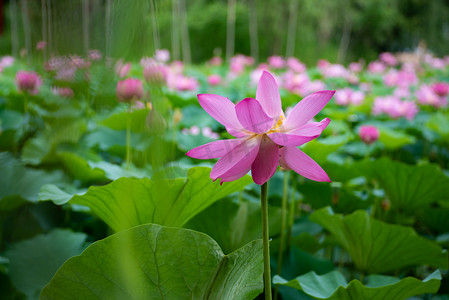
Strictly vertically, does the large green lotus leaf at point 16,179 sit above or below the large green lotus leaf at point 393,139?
above

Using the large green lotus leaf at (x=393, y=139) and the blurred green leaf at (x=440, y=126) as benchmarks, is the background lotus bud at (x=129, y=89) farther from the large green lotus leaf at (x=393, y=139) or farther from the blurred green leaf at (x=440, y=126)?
the blurred green leaf at (x=440, y=126)

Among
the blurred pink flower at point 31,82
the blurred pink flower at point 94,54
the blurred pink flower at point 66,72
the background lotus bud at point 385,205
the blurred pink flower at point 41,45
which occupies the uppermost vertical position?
the blurred pink flower at point 41,45

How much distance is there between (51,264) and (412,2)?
43.2 feet

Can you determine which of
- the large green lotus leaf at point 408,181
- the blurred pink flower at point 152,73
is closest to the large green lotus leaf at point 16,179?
the blurred pink flower at point 152,73

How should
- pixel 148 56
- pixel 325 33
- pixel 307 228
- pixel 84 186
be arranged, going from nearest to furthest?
pixel 148 56 → pixel 84 186 → pixel 307 228 → pixel 325 33

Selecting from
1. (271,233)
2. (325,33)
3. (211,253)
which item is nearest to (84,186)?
(271,233)

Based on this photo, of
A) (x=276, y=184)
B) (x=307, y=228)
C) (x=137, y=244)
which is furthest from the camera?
(x=276, y=184)

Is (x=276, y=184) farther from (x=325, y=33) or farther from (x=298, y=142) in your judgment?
(x=325, y=33)

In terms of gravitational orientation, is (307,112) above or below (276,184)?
above

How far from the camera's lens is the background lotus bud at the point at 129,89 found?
0.19 m

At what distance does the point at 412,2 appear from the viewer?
11539 millimetres

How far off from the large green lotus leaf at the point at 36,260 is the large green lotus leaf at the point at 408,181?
2.46 feet

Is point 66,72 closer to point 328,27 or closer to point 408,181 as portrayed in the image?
point 408,181

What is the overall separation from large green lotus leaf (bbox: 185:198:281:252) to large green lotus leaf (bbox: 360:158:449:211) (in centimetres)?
39
